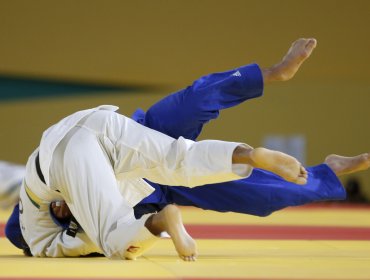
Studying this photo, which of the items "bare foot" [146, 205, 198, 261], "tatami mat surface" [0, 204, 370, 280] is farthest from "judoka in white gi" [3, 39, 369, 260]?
"tatami mat surface" [0, 204, 370, 280]

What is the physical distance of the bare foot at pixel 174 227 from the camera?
3266 millimetres

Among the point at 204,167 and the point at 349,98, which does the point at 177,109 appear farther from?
the point at 349,98

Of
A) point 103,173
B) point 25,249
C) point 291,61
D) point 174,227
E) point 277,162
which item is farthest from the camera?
point 291,61

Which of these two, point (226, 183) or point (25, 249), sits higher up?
point (226, 183)

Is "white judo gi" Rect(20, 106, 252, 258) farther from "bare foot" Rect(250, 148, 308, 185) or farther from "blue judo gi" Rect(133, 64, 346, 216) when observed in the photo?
"blue judo gi" Rect(133, 64, 346, 216)

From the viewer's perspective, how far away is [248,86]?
13.4 feet

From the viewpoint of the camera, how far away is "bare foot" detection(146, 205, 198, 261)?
3.27 metres

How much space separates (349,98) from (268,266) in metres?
8.09

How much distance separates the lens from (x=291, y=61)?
424 cm

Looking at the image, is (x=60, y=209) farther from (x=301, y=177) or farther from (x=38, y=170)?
(x=301, y=177)

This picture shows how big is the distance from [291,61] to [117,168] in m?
1.10

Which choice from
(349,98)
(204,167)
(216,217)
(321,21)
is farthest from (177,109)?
(349,98)

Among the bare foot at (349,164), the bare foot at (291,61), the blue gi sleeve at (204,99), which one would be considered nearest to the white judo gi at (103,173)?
the blue gi sleeve at (204,99)

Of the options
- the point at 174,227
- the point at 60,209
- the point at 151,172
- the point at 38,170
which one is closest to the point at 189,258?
the point at 174,227
